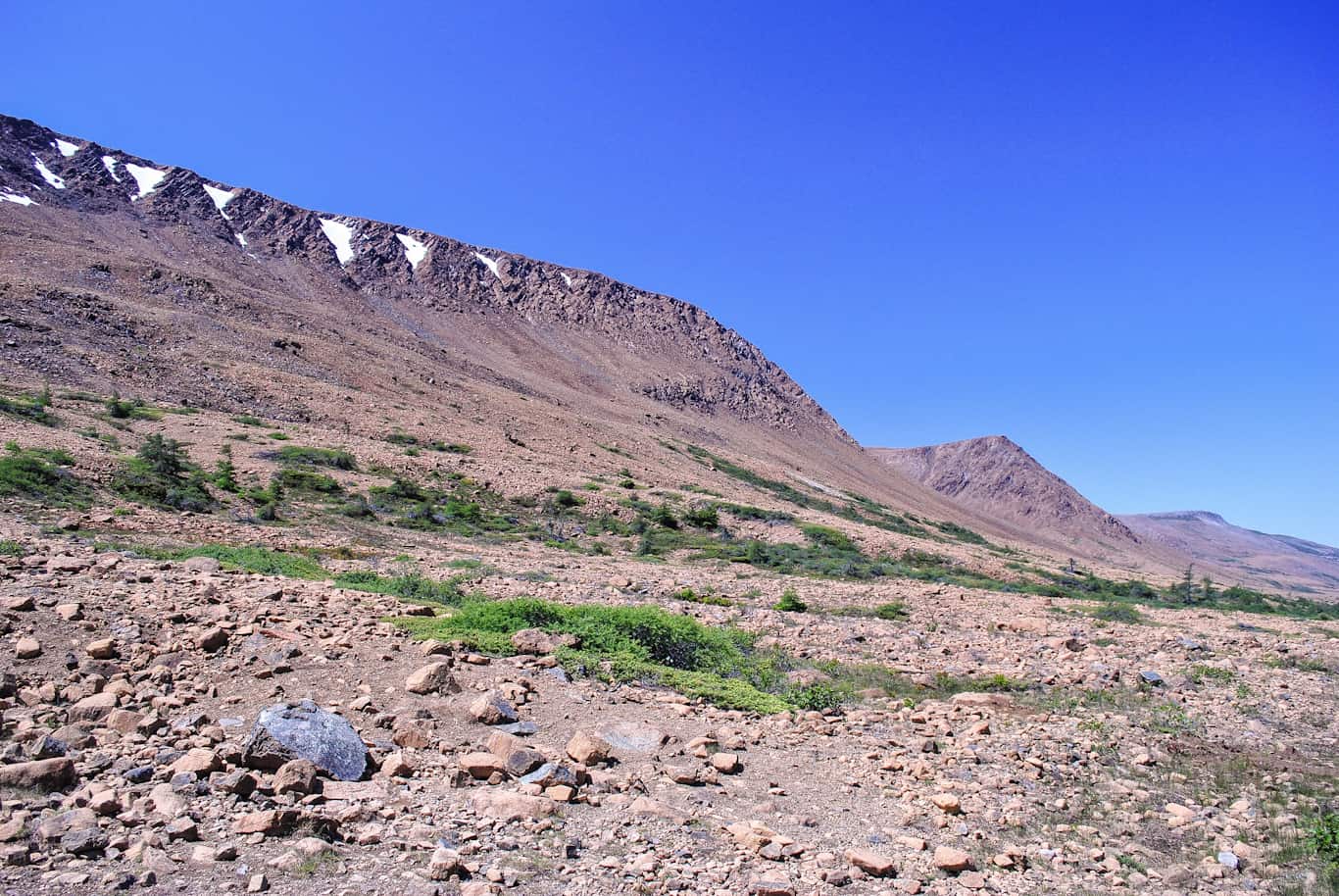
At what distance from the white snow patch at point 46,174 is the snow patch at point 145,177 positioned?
4698mm

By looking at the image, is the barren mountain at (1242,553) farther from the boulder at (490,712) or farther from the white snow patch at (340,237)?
the boulder at (490,712)

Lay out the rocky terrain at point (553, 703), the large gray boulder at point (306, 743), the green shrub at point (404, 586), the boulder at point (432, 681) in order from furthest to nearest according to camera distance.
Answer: the green shrub at point (404, 586), the boulder at point (432, 681), the large gray boulder at point (306, 743), the rocky terrain at point (553, 703)

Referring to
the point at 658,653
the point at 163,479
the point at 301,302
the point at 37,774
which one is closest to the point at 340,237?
the point at 301,302

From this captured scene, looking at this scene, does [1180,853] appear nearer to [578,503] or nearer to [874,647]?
[874,647]

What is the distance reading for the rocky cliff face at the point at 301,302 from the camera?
34.0 m

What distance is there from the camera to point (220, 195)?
2635 inches

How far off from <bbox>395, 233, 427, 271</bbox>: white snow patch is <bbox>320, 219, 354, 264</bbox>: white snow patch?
4.58m

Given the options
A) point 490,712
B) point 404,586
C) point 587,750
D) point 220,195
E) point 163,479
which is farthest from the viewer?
point 220,195

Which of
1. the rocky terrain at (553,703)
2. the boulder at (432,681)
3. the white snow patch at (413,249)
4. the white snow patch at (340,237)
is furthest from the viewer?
the white snow patch at (413,249)

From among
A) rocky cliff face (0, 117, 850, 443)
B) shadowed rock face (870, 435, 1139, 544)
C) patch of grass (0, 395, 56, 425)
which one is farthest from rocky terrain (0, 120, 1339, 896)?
shadowed rock face (870, 435, 1139, 544)

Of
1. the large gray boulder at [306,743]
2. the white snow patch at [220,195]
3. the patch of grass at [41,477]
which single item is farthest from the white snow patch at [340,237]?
the large gray boulder at [306,743]

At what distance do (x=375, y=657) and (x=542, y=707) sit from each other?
162 centimetres

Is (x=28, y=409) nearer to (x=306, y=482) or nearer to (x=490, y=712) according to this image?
(x=306, y=482)

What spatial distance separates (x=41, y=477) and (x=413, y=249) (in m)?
66.8
